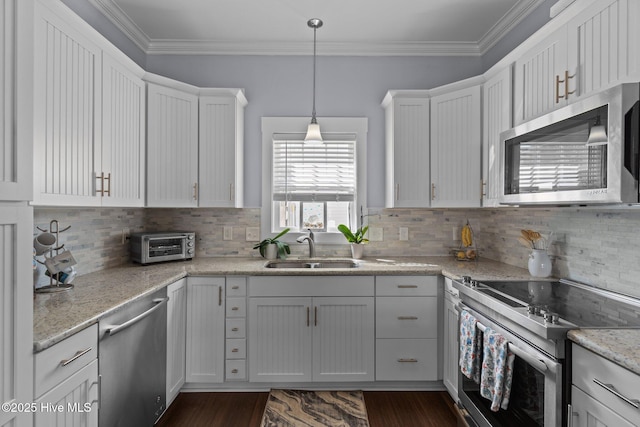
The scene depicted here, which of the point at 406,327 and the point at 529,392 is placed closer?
the point at 529,392

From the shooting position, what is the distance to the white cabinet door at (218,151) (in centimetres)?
276

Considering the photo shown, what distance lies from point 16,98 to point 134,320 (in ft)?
3.67

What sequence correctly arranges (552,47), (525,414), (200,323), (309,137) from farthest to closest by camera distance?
(309,137) < (200,323) < (552,47) < (525,414)

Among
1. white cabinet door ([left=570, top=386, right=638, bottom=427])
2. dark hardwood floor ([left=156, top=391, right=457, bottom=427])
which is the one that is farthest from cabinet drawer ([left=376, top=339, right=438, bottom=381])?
white cabinet door ([left=570, top=386, right=638, bottom=427])

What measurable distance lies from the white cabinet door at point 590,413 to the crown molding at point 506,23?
2.41m

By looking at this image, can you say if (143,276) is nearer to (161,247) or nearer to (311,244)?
(161,247)

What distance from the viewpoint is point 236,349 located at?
2.46 m

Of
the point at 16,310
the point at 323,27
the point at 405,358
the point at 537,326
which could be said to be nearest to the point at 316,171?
the point at 323,27

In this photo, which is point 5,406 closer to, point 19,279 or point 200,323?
point 19,279

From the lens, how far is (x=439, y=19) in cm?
268

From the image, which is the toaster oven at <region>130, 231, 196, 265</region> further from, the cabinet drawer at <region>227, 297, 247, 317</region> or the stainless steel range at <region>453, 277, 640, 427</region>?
the stainless steel range at <region>453, 277, 640, 427</region>

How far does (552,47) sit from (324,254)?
2135mm

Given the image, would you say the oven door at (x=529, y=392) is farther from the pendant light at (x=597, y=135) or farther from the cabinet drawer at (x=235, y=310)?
the cabinet drawer at (x=235, y=310)

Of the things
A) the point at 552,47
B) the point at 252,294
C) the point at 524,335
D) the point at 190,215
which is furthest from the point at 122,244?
the point at 552,47
